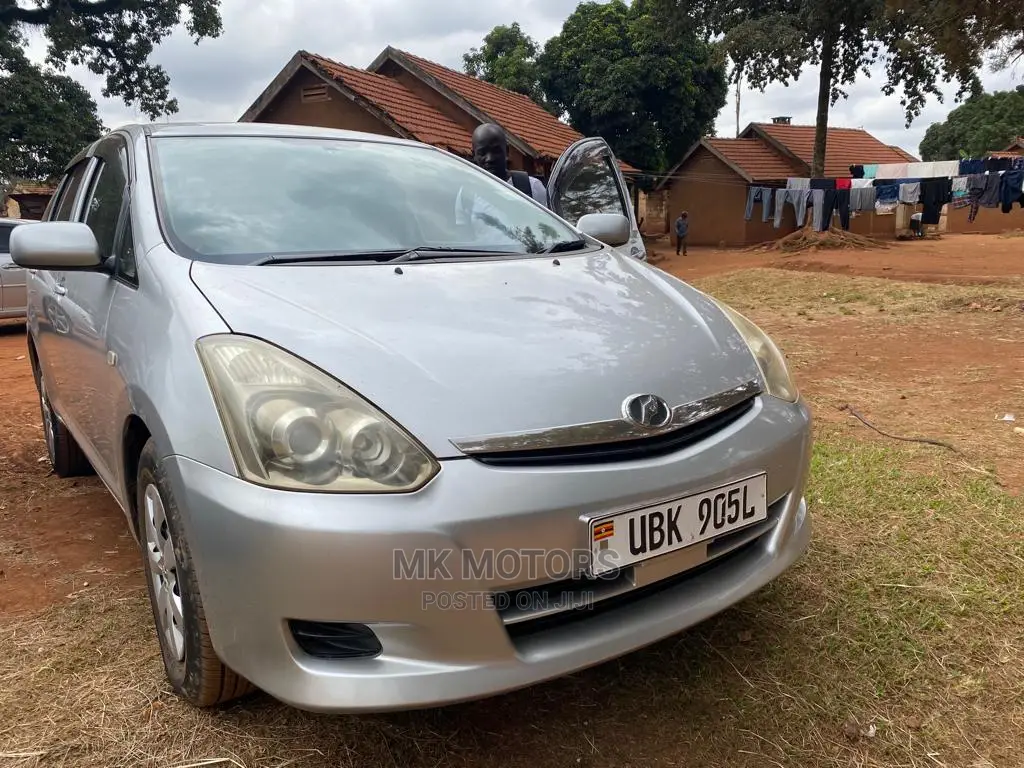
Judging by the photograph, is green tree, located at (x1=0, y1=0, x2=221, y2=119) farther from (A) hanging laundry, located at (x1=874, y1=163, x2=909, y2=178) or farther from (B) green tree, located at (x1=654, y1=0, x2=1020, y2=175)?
(A) hanging laundry, located at (x1=874, y1=163, x2=909, y2=178)

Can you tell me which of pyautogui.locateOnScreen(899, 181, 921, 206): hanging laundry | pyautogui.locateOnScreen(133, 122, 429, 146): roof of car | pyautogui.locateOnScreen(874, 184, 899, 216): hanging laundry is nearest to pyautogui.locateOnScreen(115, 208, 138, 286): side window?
pyautogui.locateOnScreen(133, 122, 429, 146): roof of car

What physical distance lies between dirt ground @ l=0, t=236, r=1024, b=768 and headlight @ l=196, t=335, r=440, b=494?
0.73m

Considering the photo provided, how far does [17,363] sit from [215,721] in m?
6.55

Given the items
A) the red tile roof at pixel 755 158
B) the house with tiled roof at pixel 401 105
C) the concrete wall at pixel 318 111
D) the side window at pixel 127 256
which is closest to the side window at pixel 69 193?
the side window at pixel 127 256

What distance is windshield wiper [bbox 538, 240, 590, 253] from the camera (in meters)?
2.56

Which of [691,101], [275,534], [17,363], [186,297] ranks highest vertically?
[691,101]

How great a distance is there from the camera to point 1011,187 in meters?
22.8

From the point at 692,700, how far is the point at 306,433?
1216 mm

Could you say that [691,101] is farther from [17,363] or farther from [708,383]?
[708,383]

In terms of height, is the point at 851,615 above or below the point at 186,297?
below

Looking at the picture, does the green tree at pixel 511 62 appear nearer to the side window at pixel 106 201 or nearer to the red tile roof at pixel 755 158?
the red tile roof at pixel 755 158

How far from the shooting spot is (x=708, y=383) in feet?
6.08

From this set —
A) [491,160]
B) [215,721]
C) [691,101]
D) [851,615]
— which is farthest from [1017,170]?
[215,721]

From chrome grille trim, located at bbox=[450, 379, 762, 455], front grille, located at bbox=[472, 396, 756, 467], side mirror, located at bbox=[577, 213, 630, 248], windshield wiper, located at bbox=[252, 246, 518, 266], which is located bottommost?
front grille, located at bbox=[472, 396, 756, 467]
